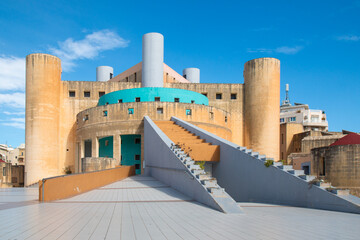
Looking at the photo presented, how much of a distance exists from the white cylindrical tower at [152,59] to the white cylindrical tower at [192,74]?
17.7 meters

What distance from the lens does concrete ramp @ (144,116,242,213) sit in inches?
348

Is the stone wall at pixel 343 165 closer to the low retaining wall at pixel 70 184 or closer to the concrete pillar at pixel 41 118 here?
the low retaining wall at pixel 70 184

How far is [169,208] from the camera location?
28.9 ft

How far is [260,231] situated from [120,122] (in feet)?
76.5

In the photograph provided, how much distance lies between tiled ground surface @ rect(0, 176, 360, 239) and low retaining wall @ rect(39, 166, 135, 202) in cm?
56

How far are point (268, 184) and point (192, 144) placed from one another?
681 centimetres

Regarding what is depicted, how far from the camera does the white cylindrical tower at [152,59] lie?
3366 centimetres

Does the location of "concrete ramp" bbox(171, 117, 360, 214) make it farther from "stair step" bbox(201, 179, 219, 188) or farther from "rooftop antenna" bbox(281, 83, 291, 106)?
"rooftop antenna" bbox(281, 83, 291, 106)

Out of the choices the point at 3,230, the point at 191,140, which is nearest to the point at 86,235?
the point at 3,230

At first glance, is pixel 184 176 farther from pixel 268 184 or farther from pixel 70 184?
→ pixel 70 184

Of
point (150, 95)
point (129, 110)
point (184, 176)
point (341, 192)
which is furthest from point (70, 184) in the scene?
point (150, 95)

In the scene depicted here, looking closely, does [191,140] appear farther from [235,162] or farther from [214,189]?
[214,189]

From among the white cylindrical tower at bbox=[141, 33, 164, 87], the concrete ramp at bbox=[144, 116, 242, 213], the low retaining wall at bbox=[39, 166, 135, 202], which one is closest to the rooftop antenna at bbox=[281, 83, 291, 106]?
the white cylindrical tower at bbox=[141, 33, 164, 87]

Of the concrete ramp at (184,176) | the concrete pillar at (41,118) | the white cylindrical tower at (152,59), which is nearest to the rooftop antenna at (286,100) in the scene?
the white cylindrical tower at (152,59)
